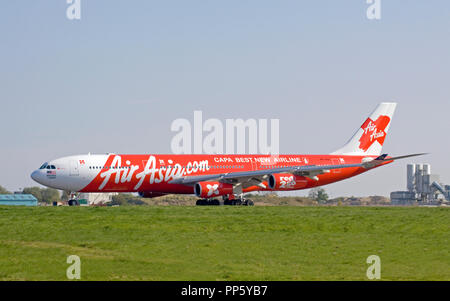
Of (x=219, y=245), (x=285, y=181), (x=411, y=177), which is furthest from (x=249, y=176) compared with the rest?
(x=411, y=177)

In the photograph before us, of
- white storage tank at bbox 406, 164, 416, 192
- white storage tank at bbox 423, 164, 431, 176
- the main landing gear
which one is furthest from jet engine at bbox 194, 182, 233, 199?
white storage tank at bbox 423, 164, 431, 176

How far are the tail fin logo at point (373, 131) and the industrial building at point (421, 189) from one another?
2123 cm

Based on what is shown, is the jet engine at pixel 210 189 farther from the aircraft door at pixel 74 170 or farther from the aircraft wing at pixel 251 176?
the aircraft door at pixel 74 170

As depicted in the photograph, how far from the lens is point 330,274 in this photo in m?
23.4

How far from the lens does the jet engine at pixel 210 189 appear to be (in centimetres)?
5469

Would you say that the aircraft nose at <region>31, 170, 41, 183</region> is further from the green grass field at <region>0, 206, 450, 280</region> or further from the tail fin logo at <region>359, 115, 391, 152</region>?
the tail fin logo at <region>359, 115, 391, 152</region>

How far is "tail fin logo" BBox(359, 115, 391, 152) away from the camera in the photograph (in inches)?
2687

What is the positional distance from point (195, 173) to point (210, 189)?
3.98 meters

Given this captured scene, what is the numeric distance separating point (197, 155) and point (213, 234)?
95.1ft

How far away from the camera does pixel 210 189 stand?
2164 inches

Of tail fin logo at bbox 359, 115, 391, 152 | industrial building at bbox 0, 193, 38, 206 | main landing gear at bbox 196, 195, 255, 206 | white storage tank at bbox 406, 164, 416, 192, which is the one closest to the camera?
main landing gear at bbox 196, 195, 255, 206
